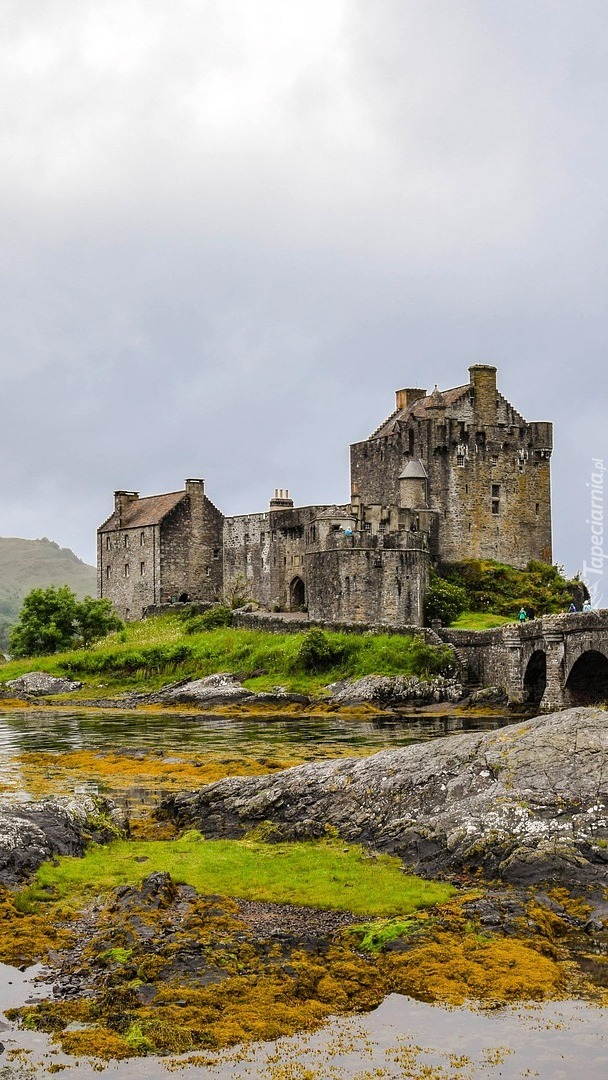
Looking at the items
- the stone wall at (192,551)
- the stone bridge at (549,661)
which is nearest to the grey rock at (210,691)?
the stone bridge at (549,661)

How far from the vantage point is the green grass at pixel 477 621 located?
2199 inches

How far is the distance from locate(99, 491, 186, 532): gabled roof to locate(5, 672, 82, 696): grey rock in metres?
15.3

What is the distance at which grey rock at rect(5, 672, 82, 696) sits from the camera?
58.4 m

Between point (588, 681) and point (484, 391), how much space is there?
2495cm

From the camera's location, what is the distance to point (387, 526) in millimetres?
61188

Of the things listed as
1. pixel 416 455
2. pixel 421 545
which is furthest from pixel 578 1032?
pixel 416 455

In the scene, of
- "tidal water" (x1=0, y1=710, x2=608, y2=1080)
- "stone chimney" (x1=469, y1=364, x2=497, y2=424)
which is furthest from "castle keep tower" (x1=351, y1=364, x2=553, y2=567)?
"tidal water" (x1=0, y1=710, x2=608, y2=1080)

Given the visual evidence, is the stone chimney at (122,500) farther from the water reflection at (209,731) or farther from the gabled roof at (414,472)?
the water reflection at (209,731)

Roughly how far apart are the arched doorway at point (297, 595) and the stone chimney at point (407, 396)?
1316cm

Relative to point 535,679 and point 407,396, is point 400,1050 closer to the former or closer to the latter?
point 535,679

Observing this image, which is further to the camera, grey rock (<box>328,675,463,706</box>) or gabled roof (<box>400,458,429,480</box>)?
gabled roof (<box>400,458,429,480</box>)

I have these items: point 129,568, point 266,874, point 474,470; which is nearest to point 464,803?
point 266,874

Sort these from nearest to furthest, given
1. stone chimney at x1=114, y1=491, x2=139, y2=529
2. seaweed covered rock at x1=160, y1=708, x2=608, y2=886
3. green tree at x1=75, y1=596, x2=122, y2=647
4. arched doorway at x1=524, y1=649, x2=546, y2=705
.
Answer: seaweed covered rock at x1=160, y1=708, x2=608, y2=886, arched doorway at x1=524, y1=649, x2=546, y2=705, green tree at x1=75, y1=596, x2=122, y2=647, stone chimney at x1=114, y1=491, x2=139, y2=529

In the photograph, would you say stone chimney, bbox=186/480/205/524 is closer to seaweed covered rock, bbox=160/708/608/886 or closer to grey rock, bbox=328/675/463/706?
grey rock, bbox=328/675/463/706
